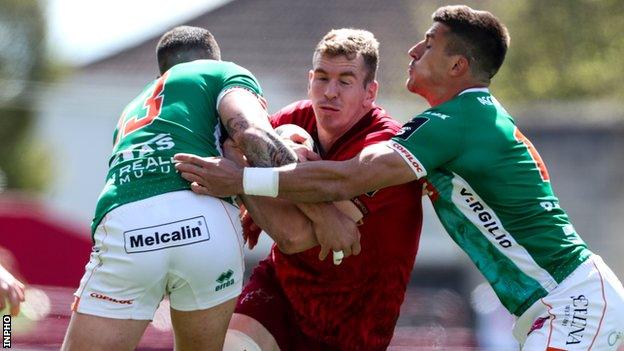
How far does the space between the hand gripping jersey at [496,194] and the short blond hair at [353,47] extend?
0.70 metres

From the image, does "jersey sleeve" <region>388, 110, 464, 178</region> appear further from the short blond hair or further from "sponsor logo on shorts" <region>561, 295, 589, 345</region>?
"sponsor logo on shorts" <region>561, 295, 589, 345</region>

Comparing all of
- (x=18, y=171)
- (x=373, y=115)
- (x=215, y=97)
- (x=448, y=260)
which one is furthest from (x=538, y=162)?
(x=18, y=171)

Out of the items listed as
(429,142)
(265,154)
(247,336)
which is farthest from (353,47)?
(247,336)

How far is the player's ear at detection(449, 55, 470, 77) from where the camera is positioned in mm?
6926

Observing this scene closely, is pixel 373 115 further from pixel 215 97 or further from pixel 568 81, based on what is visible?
pixel 568 81

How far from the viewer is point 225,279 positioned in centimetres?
630

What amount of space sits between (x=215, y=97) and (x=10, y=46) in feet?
78.2

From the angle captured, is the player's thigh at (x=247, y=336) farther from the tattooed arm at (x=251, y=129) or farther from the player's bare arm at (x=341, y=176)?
the tattooed arm at (x=251, y=129)

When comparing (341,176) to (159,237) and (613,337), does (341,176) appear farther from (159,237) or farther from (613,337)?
(613,337)

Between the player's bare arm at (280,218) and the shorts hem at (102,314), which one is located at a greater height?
the player's bare arm at (280,218)

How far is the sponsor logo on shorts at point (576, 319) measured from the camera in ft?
21.0

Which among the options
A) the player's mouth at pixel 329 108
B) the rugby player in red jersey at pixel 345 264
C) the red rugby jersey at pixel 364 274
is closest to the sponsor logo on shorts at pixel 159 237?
the rugby player in red jersey at pixel 345 264

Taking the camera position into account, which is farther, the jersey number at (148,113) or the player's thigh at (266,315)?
the player's thigh at (266,315)

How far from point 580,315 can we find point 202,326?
1.87 meters
